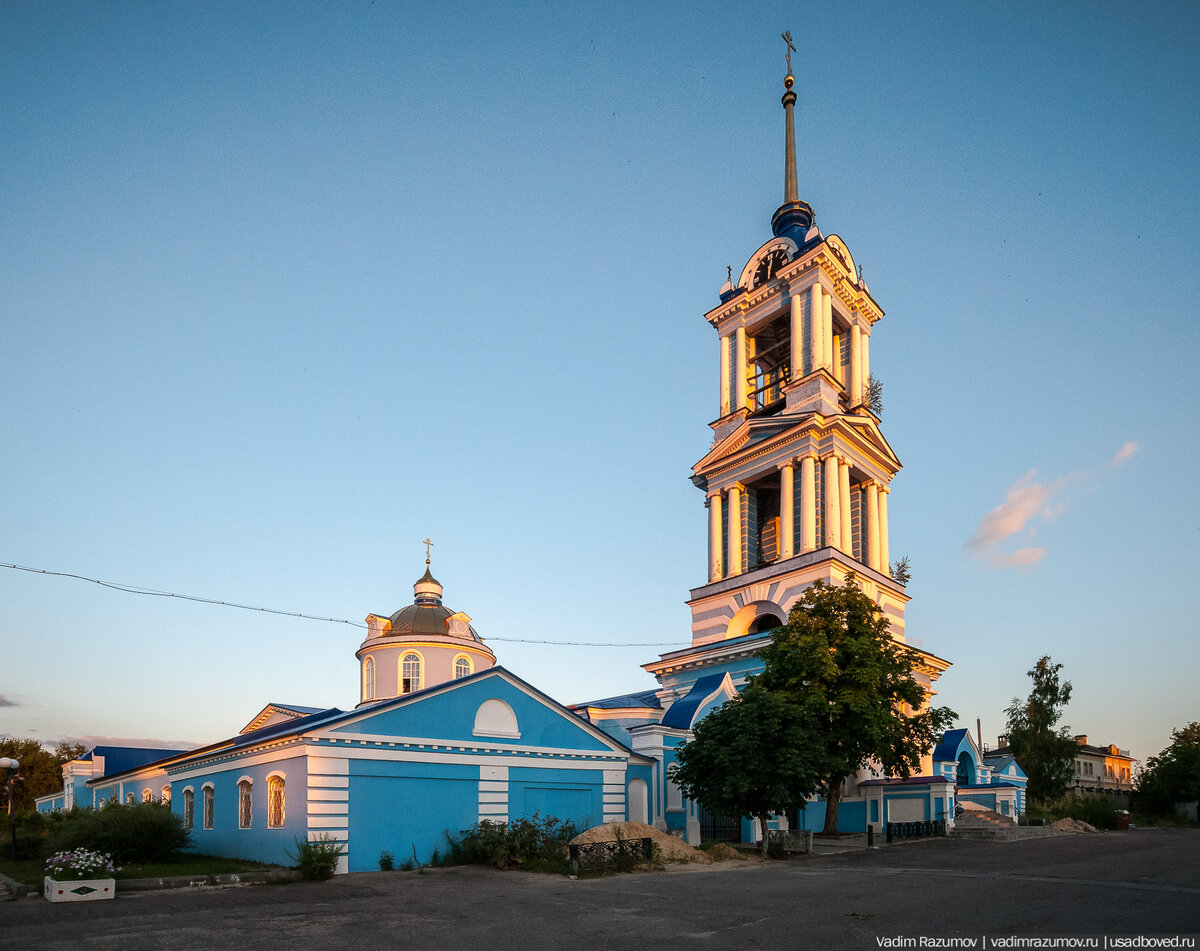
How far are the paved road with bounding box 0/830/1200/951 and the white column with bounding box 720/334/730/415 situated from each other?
26764mm

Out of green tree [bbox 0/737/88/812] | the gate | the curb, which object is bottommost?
green tree [bbox 0/737/88/812]

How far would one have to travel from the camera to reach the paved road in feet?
38.0

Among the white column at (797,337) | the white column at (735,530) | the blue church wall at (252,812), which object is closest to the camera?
the blue church wall at (252,812)

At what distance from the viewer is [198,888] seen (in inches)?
712

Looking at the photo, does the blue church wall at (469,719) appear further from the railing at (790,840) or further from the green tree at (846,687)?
the green tree at (846,687)

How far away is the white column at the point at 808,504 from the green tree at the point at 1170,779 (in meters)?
41.3

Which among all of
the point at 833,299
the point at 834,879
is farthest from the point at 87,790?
the point at 833,299

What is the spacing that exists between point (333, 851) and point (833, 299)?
1339 inches

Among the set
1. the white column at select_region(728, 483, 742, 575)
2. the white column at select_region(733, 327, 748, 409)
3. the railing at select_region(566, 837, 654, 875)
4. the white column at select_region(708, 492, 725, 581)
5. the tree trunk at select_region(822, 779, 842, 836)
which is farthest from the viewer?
the white column at select_region(733, 327, 748, 409)

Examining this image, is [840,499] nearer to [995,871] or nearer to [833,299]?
[833,299]

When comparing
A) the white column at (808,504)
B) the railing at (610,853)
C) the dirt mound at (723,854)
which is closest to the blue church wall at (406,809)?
the railing at (610,853)

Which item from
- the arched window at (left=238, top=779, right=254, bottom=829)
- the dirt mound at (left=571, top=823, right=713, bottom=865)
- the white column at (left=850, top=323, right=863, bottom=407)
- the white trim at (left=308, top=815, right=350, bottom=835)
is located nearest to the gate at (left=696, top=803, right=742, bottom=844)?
the dirt mound at (left=571, top=823, right=713, bottom=865)

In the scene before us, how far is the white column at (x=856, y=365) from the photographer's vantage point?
1726 inches

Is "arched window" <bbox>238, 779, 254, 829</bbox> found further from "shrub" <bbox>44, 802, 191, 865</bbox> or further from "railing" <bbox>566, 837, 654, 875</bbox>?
"railing" <bbox>566, 837, 654, 875</bbox>
